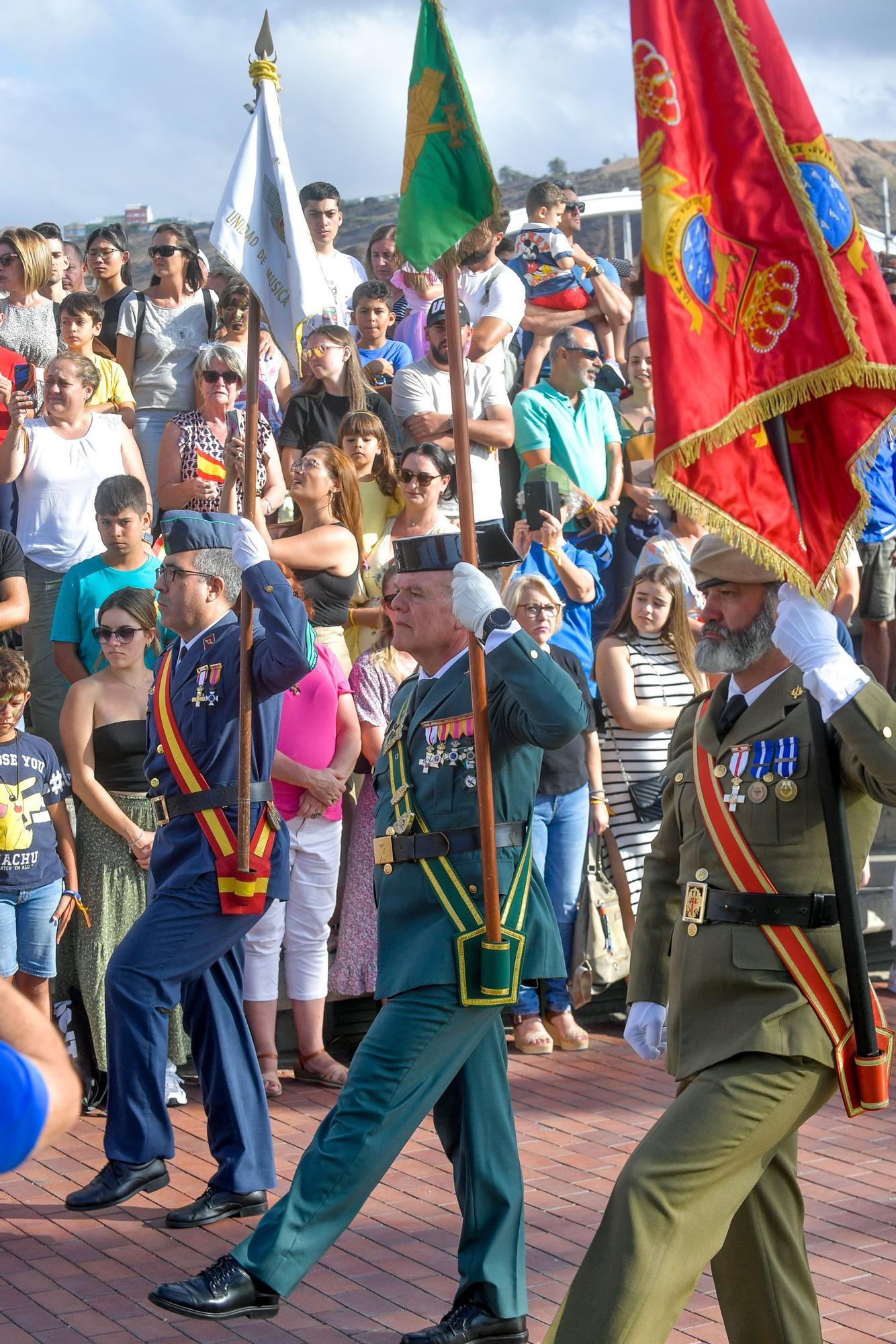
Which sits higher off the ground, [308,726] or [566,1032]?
[308,726]

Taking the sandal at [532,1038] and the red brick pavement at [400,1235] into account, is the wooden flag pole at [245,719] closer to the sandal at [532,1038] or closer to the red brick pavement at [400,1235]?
the red brick pavement at [400,1235]

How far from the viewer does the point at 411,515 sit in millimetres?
8070

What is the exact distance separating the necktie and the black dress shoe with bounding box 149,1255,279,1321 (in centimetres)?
194

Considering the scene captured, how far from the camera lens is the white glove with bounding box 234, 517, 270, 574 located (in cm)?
553

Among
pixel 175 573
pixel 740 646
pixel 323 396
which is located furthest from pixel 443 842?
pixel 323 396

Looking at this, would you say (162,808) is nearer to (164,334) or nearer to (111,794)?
(111,794)

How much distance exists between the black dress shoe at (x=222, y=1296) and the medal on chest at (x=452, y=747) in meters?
1.47

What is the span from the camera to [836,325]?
3.73 metres

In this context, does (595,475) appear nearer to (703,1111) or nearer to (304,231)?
(304,231)

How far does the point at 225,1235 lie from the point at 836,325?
3.49 m

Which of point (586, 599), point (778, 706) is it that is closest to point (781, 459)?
point (778, 706)

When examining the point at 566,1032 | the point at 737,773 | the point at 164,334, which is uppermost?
the point at 164,334

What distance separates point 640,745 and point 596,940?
0.93 metres

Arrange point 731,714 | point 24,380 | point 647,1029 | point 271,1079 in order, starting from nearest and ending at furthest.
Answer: point 731,714 < point 647,1029 < point 271,1079 < point 24,380
